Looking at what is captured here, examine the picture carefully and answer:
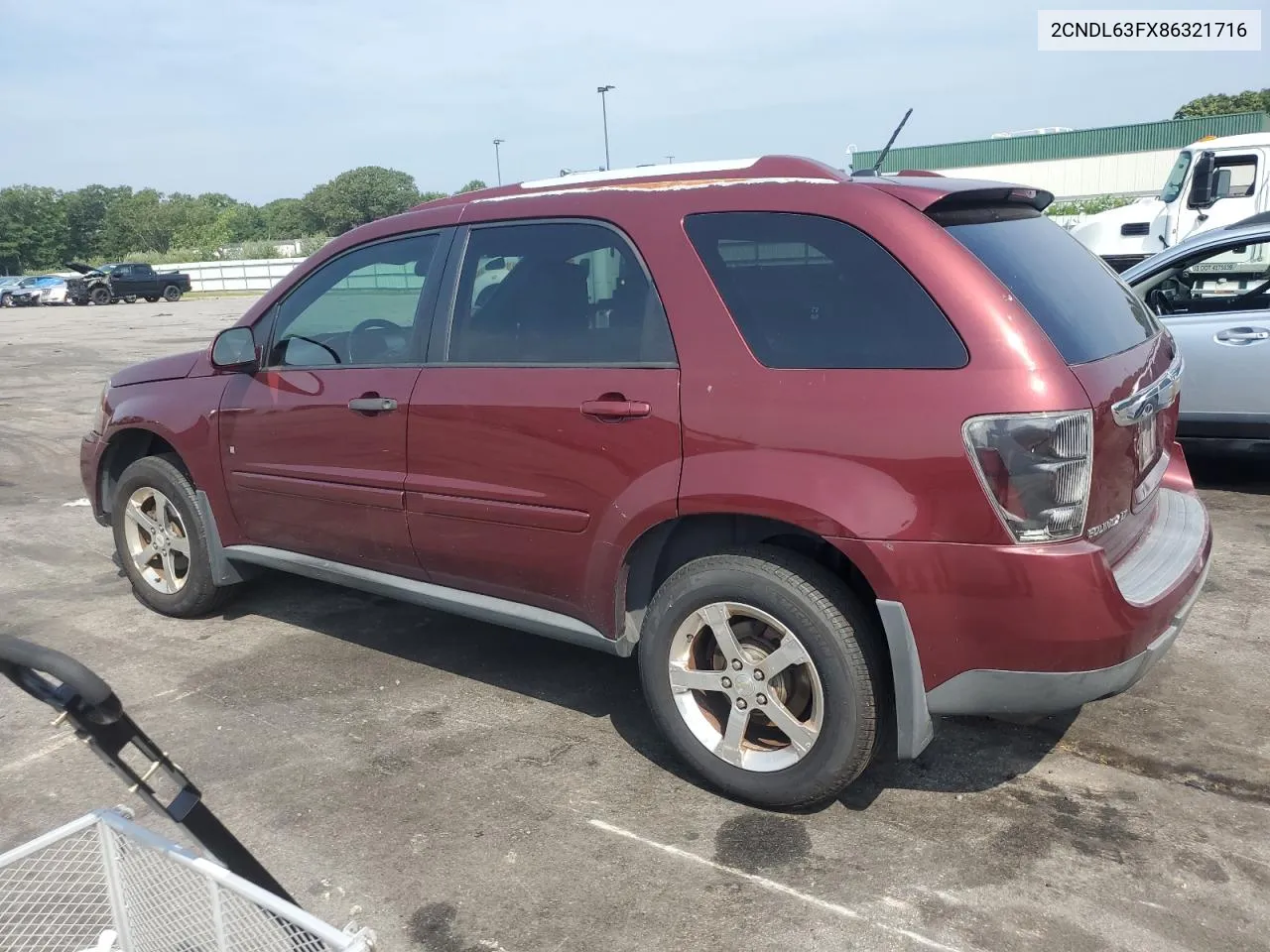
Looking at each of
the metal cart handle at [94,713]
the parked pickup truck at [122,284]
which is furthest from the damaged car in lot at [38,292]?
the metal cart handle at [94,713]

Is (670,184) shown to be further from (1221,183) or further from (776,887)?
(1221,183)

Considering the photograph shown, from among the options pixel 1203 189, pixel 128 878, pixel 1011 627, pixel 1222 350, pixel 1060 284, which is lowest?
pixel 128 878

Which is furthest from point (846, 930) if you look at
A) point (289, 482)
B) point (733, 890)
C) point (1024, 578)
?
point (289, 482)

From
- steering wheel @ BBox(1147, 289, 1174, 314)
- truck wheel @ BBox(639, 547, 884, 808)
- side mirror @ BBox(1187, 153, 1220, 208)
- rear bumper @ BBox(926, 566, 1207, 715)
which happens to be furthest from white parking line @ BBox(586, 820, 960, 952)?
side mirror @ BBox(1187, 153, 1220, 208)

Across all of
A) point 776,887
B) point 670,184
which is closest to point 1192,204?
point 670,184

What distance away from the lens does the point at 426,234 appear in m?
3.99

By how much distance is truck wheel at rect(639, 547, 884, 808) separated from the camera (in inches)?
117

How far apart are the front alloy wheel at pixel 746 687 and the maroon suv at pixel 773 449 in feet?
0.03

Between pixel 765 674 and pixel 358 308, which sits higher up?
Answer: pixel 358 308

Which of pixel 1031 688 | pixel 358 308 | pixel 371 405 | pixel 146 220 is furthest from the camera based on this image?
pixel 146 220

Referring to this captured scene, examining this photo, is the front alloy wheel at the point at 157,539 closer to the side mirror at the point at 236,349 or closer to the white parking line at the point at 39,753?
the side mirror at the point at 236,349

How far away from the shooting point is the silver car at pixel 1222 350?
623 cm

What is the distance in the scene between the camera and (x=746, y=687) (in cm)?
314

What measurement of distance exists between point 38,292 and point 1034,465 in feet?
157
